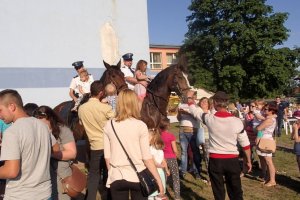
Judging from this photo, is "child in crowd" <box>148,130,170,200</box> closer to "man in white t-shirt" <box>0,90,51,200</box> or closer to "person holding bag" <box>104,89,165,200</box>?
"person holding bag" <box>104,89,165,200</box>

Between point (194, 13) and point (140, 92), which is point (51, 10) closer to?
point (140, 92)

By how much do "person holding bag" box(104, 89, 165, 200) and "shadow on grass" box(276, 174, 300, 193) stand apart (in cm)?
470

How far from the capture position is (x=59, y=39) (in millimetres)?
11180

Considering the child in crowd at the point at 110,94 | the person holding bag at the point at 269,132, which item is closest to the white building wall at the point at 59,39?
the child in crowd at the point at 110,94

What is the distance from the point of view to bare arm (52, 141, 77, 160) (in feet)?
12.7

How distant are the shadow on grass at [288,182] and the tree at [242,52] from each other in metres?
31.1

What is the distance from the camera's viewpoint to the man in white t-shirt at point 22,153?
3016mm

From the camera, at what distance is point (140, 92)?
7172 millimetres

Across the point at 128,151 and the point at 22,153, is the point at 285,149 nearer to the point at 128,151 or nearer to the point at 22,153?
the point at 128,151

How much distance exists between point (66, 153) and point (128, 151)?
0.74 m

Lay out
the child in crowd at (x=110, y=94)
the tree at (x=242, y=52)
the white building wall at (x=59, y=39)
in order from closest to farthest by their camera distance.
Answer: the child in crowd at (x=110, y=94), the white building wall at (x=59, y=39), the tree at (x=242, y=52)

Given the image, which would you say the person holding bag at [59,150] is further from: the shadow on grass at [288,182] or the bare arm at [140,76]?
the shadow on grass at [288,182]

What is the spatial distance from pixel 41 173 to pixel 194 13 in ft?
142

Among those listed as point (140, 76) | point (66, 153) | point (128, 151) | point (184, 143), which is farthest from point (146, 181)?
point (184, 143)
